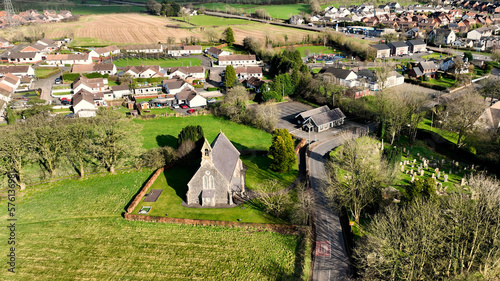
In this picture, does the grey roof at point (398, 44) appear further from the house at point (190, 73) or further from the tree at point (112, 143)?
the tree at point (112, 143)

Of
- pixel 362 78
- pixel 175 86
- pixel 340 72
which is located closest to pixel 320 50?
pixel 340 72

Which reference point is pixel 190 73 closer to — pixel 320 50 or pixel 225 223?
pixel 320 50

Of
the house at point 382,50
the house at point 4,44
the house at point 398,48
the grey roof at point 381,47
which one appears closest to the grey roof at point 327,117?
the house at point 382,50

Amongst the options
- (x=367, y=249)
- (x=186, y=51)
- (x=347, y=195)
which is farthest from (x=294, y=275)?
(x=186, y=51)

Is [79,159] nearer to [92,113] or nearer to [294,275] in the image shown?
[92,113]

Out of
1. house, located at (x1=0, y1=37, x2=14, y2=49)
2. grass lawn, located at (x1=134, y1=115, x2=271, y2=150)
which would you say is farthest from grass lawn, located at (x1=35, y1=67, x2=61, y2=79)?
grass lawn, located at (x1=134, y1=115, x2=271, y2=150)

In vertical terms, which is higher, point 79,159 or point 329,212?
point 79,159
